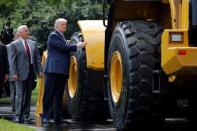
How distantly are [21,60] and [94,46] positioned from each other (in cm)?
168

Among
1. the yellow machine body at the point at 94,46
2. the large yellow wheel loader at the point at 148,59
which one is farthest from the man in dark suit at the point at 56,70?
the large yellow wheel loader at the point at 148,59

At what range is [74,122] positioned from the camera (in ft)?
37.6

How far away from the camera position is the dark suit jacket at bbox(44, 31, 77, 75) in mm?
11383

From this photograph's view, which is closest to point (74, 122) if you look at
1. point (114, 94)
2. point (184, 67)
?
point (114, 94)

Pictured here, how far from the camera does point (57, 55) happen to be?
11508 mm

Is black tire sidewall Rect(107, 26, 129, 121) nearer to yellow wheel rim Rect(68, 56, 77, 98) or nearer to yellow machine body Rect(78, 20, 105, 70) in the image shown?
yellow machine body Rect(78, 20, 105, 70)

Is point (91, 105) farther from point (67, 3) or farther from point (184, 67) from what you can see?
point (67, 3)

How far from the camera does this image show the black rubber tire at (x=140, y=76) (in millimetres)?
8297

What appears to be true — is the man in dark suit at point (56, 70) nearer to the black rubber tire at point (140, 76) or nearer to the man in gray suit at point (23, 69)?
the man in gray suit at point (23, 69)

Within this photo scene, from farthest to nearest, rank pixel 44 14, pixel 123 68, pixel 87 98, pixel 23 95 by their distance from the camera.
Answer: pixel 44 14 < pixel 23 95 < pixel 87 98 < pixel 123 68

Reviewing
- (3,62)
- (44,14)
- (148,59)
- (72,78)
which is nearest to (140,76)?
(148,59)

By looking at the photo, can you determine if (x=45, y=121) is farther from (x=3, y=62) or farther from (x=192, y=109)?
(x=3, y=62)

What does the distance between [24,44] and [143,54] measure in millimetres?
4226

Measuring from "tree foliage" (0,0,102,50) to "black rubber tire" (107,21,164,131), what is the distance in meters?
24.8
